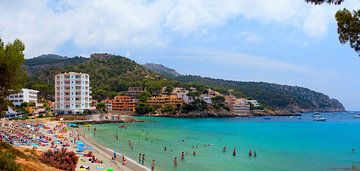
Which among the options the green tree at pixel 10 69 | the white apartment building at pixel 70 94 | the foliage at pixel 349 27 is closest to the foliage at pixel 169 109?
the white apartment building at pixel 70 94

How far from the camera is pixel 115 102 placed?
11812 cm

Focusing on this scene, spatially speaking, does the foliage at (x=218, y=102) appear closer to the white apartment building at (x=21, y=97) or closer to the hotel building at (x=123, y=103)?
the hotel building at (x=123, y=103)

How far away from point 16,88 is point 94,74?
443 ft

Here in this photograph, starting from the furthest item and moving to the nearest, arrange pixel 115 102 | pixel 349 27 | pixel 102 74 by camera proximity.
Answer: pixel 102 74 < pixel 115 102 < pixel 349 27

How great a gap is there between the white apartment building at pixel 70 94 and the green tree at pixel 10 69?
219ft

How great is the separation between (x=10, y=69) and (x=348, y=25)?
51.5ft

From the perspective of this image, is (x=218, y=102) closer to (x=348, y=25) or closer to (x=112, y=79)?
(x=112, y=79)

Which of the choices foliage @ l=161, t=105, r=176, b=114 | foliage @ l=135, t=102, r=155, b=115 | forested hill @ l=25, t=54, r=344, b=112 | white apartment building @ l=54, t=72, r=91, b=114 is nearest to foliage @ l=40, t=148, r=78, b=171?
white apartment building @ l=54, t=72, r=91, b=114

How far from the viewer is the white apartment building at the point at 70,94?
274ft

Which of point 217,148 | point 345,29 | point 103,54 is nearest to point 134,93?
point 103,54

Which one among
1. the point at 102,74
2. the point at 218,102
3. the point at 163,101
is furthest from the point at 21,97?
the point at 218,102

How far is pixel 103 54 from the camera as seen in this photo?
7421 inches

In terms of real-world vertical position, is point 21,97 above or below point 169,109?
above

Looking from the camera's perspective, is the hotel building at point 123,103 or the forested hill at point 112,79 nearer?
the hotel building at point 123,103
